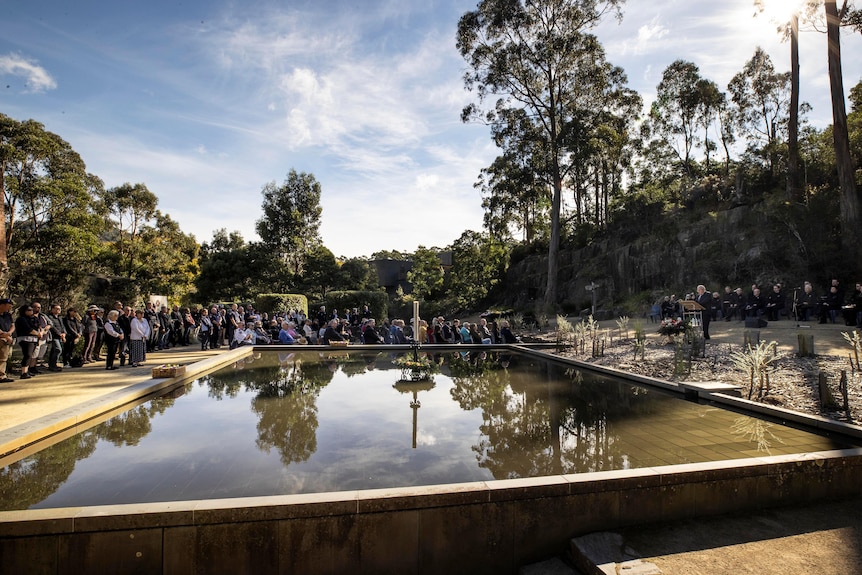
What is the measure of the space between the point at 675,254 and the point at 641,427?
2083 cm

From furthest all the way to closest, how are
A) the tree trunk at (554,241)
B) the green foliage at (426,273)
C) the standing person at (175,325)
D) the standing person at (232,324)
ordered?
the green foliage at (426,273) < the tree trunk at (554,241) < the standing person at (175,325) < the standing person at (232,324)

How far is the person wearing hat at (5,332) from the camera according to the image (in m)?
7.18

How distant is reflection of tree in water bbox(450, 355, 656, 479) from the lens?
13.1 ft

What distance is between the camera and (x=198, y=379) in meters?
8.33

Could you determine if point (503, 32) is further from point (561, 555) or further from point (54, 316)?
point (561, 555)

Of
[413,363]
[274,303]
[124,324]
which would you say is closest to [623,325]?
[413,363]

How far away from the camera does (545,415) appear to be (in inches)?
225

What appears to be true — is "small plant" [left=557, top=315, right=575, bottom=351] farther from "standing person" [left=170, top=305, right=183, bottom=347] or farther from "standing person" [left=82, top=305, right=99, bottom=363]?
"standing person" [left=170, top=305, right=183, bottom=347]

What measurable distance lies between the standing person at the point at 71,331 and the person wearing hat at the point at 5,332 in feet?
5.53

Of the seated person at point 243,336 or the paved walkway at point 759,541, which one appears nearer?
the paved walkway at point 759,541

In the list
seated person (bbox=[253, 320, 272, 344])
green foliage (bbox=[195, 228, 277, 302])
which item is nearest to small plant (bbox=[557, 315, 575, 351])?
seated person (bbox=[253, 320, 272, 344])

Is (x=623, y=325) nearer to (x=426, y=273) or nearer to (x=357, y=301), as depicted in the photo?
(x=357, y=301)

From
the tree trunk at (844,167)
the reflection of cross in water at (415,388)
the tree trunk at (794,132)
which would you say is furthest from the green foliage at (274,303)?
the tree trunk at (794,132)

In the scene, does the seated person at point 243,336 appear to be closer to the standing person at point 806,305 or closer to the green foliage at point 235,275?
the green foliage at point 235,275
